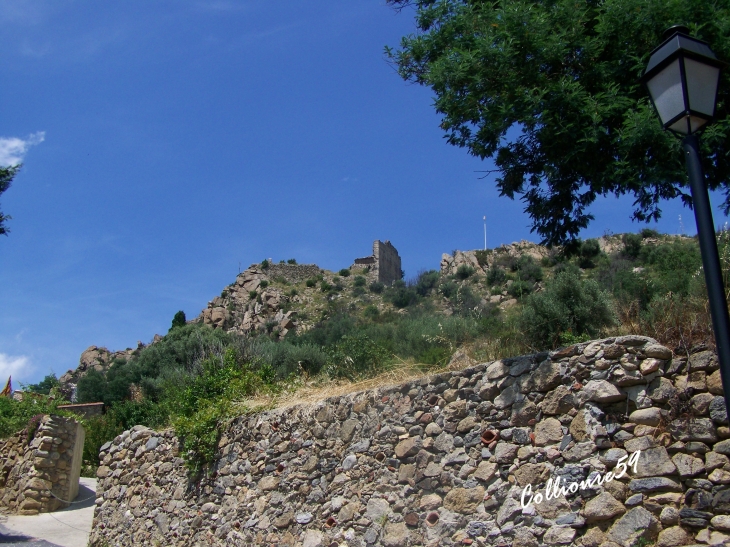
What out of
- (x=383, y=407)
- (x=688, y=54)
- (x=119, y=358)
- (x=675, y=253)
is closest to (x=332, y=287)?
(x=119, y=358)

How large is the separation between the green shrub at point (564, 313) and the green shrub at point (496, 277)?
23.9 m

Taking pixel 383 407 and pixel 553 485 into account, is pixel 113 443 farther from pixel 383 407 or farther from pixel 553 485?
pixel 553 485

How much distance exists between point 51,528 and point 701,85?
14982mm

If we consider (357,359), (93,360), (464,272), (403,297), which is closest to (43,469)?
(357,359)

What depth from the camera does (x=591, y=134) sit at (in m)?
7.28

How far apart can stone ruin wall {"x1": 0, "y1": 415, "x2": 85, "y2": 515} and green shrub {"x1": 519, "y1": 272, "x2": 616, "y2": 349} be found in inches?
478

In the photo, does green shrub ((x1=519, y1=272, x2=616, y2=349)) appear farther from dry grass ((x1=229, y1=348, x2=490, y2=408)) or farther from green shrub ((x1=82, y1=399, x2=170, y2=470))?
green shrub ((x1=82, y1=399, x2=170, y2=470))

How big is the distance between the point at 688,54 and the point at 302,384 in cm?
843

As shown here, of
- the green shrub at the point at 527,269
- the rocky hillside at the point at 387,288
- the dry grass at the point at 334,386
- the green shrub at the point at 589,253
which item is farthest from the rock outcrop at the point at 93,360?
the dry grass at the point at 334,386

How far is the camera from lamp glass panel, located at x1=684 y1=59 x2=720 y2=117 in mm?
3682

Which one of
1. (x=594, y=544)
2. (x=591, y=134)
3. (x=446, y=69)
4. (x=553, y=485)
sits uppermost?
(x=446, y=69)

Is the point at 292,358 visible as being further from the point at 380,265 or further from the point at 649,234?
the point at 380,265

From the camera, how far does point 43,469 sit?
14.6 m

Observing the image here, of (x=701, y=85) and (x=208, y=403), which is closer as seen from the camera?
(x=701, y=85)
